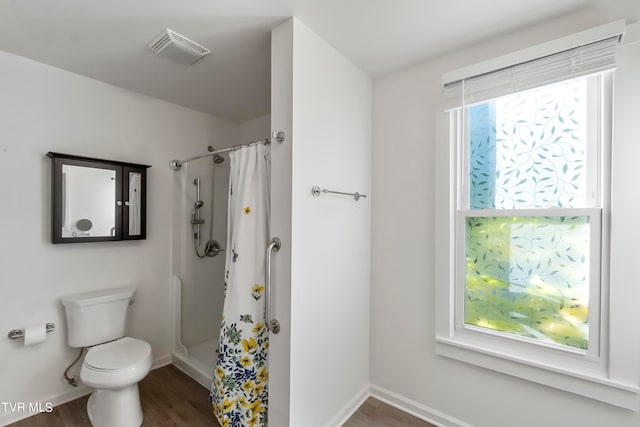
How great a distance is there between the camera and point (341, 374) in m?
1.80

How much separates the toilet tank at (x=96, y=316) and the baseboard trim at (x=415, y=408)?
1922 millimetres

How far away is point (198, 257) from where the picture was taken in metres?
2.64

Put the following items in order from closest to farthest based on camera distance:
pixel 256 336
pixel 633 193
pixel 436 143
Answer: pixel 633 193, pixel 256 336, pixel 436 143

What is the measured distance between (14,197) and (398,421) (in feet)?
9.26

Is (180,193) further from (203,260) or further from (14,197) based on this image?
(14,197)

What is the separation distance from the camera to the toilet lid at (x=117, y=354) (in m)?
1.67

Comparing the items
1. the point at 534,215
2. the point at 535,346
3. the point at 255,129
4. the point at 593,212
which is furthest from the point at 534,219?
the point at 255,129

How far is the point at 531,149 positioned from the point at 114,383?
8.94 ft

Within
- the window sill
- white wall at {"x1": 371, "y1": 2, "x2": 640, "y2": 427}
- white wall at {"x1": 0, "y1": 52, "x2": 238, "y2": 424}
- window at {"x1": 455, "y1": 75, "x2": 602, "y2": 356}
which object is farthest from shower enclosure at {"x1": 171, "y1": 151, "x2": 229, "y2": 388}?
window at {"x1": 455, "y1": 75, "x2": 602, "y2": 356}

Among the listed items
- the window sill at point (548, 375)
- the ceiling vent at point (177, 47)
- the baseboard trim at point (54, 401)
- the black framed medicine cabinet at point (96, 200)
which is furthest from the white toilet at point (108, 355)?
the window sill at point (548, 375)

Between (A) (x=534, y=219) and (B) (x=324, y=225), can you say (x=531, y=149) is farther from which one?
(B) (x=324, y=225)

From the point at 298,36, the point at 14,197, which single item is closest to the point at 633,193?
the point at 298,36

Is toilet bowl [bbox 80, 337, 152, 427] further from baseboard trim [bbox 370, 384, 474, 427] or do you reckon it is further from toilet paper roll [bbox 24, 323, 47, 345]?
baseboard trim [bbox 370, 384, 474, 427]

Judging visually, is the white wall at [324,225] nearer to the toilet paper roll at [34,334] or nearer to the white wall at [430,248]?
the white wall at [430,248]
